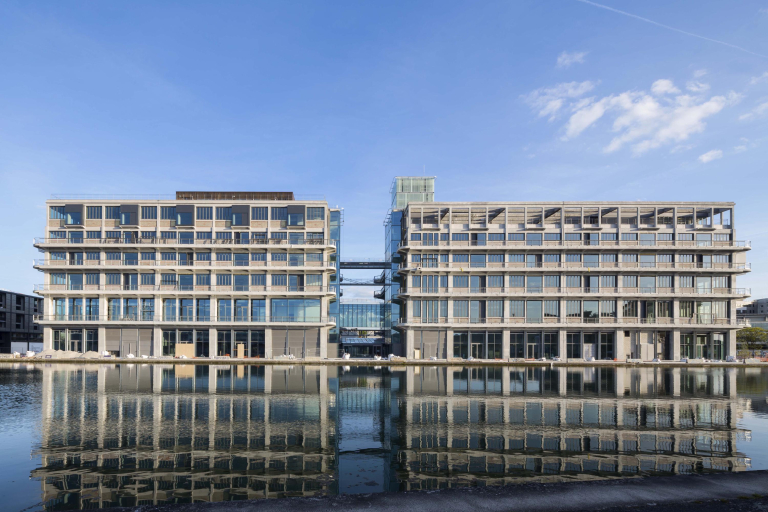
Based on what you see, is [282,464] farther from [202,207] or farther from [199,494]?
[202,207]

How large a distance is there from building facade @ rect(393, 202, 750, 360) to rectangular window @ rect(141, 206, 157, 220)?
136 ft

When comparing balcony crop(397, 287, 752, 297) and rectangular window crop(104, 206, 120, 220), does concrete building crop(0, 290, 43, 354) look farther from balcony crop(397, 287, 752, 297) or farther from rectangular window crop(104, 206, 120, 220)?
balcony crop(397, 287, 752, 297)

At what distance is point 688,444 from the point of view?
21141 mm

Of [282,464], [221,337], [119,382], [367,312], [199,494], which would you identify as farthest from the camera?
[367,312]

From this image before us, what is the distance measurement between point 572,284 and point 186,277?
205 ft

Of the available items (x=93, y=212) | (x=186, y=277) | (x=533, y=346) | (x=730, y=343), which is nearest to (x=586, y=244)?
(x=533, y=346)

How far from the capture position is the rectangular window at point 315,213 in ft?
256

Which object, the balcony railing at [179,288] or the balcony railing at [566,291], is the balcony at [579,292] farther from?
the balcony railing at [179,288]

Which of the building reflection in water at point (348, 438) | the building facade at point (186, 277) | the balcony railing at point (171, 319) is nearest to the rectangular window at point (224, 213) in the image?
the building facade at point (186, 277)

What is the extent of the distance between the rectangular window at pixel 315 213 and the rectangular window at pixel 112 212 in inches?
1208

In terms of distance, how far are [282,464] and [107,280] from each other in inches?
2809

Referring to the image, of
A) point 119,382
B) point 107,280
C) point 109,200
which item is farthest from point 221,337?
point 119,382

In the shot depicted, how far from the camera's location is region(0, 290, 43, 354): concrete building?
4227 inches

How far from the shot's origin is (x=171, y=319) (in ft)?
249
